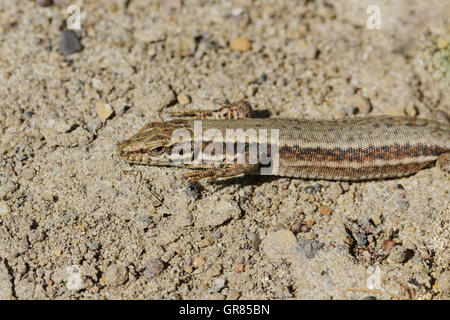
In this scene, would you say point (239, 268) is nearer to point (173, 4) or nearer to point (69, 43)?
point (69, 43)

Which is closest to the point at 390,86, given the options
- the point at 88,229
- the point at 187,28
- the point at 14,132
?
the point at 187,28

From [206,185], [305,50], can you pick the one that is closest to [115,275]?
[206,185]

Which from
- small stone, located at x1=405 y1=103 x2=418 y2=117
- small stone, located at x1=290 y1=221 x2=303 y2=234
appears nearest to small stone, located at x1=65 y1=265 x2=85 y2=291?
small stone, located at x1=290 y1=221 x2=303 y2=234

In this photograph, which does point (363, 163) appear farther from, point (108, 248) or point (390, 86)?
point (108, 248)

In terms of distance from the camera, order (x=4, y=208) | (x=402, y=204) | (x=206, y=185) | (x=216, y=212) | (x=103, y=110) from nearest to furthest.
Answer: (x=4, y=208), (x=216, y=212), (x=206, y=185), (x=402, y=204), (x=103, y=110)
